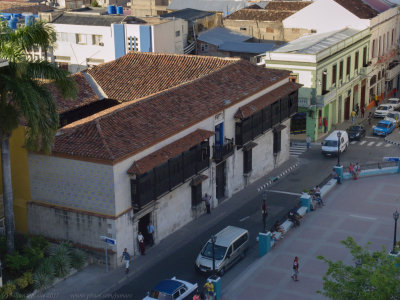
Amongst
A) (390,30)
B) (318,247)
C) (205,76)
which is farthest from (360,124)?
(318,247)

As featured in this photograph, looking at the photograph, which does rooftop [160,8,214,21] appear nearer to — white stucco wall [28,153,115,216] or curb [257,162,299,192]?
curb [257,162,299,192]

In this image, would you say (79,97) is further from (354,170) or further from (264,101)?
(354,170)

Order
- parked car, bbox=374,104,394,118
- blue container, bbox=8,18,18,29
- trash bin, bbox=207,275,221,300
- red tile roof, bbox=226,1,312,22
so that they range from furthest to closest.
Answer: red tile roof, bbox=226,1,312,22, blue container, bbox=8,18,18,29, parked car, bbox=374,104,394,118, trash bin, bbox=207,275,221,300

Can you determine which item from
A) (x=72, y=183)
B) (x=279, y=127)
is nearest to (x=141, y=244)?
(x=72, y=183)

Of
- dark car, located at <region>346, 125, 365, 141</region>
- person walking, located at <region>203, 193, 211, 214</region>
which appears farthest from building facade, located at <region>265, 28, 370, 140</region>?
person walking, located at <region>203, 193, 211, 214</region>

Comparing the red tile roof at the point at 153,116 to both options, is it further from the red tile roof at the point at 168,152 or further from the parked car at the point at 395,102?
the parked car at the point at 395,102
